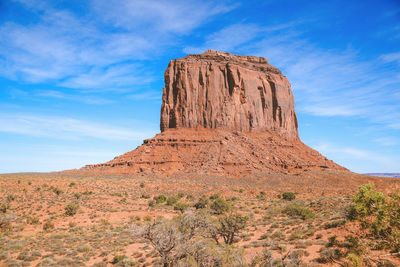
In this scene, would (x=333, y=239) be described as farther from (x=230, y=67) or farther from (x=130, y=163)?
(x=230, y=67)

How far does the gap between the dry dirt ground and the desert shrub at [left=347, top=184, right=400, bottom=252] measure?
421 mm

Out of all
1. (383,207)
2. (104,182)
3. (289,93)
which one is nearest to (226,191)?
(104,182)

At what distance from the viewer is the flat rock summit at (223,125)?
196 ft

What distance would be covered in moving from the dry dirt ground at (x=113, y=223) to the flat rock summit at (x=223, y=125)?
54.3ft

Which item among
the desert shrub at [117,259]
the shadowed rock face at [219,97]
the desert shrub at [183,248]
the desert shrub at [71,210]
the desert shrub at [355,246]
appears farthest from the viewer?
the shadowed rock face at [219,97]

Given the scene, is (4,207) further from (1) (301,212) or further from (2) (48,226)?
(1) (301,212)

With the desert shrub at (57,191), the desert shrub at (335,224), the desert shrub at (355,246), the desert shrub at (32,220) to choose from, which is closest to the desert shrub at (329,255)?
the desert shrub at (355,246)

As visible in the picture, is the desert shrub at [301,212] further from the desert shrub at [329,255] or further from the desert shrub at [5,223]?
the desert shrub at [5,223]

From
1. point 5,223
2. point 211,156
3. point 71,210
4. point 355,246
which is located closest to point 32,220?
point 5,223

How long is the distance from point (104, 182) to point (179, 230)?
31.6 meters

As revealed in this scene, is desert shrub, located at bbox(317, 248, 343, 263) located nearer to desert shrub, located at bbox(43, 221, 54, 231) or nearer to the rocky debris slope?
→ desert shrub, located at bbox(43, 221, 54, 231)

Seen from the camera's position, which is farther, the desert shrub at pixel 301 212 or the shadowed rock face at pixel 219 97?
the shadowed rock face at pixel 219 97

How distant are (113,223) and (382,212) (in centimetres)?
2014

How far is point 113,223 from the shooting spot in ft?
72.7
